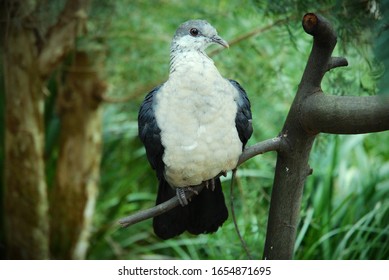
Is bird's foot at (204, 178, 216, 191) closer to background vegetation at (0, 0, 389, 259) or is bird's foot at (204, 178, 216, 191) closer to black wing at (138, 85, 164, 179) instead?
black wing at (138, 85, 164, 179)

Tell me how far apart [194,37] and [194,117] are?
15 centimetres

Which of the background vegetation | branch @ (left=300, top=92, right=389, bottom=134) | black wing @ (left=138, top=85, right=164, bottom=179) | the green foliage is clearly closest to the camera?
branch @ (left=300, top=92, right=389, bottom=134)

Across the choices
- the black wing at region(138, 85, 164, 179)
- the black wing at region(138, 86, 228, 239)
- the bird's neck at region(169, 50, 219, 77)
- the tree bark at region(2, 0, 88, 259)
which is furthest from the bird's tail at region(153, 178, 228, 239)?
the tree bark at region(2, 0, 88, 259)

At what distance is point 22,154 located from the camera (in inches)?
72.9

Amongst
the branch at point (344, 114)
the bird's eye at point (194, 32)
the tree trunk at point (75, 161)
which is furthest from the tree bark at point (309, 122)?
the tree trunk at point (75, 161)

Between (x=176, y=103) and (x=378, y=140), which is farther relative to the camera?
(x=378, y=140)

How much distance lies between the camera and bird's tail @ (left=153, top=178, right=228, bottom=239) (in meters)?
1.23

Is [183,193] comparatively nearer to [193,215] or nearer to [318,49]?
[193,215]

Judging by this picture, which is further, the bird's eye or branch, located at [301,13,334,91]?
the bird's eye

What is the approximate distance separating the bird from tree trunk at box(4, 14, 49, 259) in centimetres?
72
